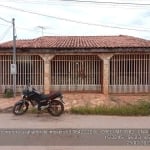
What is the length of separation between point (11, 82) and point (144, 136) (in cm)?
1211

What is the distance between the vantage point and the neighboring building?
18.9m

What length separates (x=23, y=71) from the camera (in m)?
19.7

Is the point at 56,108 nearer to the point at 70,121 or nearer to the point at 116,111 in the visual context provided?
the point at 70,121

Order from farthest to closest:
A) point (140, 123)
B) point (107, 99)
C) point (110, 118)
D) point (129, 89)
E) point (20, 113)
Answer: point (129, 89) < point (107, 99) < point (20, 113) < point (110, 118) < point (140, 123)

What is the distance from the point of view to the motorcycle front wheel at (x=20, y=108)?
41.9 feet

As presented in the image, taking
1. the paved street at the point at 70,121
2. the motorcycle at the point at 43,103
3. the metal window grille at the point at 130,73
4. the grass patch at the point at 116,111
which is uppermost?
the metal window grille at the point at 130,73

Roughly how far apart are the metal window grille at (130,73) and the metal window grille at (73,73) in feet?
3.15

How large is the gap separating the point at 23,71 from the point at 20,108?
6.96 metres

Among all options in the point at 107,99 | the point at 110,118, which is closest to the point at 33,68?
the point at 107,99

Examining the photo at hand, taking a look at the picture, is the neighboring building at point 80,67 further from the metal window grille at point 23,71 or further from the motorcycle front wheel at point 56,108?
the motorcycle front wheel at point 56,108

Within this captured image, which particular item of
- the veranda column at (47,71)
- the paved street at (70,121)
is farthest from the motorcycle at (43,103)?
the veranda column at (47,71)

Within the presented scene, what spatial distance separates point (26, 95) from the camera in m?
13.0

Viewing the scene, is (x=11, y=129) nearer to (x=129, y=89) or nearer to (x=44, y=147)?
(x=44, y=147)

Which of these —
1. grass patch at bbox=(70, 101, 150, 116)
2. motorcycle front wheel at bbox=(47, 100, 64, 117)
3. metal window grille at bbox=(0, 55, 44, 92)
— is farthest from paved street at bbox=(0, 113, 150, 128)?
metal window grille at bbox=(0, 55, 44, 92)
